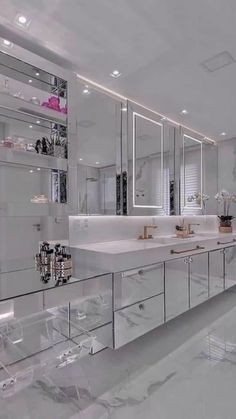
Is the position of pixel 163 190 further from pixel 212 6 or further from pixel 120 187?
pixel 212 6

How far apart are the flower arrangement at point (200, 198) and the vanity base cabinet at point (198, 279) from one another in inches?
44.6

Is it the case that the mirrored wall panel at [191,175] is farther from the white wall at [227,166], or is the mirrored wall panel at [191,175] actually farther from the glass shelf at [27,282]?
the glass shelf at [27,282]

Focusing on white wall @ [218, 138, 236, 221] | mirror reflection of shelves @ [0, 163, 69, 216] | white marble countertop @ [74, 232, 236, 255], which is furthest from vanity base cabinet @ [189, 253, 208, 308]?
white wall @ [218, 138, 236, 221]

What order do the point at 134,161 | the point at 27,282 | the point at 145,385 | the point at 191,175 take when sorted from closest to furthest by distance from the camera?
the point at 27,282 → the point at 145,385 → the point at 134,161 → the point at 191,175

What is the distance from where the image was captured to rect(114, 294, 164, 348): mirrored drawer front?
1.87 metres

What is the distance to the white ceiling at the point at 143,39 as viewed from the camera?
5.21 ft

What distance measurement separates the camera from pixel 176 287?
2.42 m

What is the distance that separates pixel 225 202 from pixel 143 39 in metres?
2.98

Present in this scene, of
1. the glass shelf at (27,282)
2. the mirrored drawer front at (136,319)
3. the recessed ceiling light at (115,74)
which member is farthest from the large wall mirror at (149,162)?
the glass shelf at (27,282)

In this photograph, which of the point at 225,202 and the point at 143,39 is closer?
the point at 143,39

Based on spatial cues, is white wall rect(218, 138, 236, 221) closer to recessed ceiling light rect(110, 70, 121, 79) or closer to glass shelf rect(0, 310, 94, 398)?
recessed ceiling light rect(110, 70, 121, 79)

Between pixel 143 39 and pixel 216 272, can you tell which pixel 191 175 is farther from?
pixel 143 39

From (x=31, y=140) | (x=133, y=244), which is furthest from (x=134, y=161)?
(x=31, y=140)

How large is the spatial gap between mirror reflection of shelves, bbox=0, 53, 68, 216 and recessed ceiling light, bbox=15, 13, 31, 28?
0.28 meters
